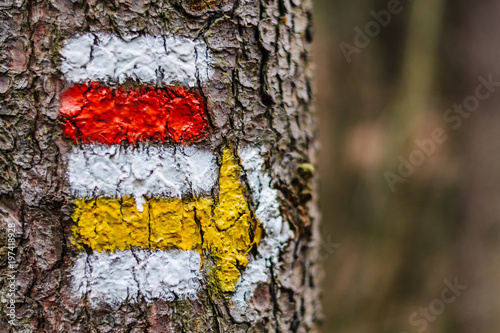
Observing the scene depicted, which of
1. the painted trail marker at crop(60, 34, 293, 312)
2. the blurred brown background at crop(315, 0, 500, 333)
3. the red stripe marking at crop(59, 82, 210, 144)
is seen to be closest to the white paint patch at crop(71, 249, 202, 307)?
the painted trail marker at crop(60, 34, 293, 312)

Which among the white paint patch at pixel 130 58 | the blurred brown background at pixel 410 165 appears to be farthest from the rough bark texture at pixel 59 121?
the blurred brown background at pixel 410 165

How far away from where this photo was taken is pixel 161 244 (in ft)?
2.05

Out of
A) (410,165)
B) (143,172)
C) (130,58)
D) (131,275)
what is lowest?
(131,275)

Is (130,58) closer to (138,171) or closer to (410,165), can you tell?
(138,171)

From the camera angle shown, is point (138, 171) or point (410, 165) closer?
point (138, 171)

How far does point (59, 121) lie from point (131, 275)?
25 cm

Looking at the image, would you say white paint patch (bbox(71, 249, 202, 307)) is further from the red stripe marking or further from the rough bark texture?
the red stripe marking

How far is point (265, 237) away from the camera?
673mm

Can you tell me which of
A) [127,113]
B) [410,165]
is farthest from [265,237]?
[410,165]

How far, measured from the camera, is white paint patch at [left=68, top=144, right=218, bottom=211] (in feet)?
2.00

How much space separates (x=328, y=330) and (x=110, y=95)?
209cm

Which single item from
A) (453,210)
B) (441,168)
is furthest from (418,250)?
(441,168)

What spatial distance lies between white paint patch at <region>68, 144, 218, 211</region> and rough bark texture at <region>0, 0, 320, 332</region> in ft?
0.08

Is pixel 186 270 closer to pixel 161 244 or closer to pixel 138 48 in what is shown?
pixel 161 244
